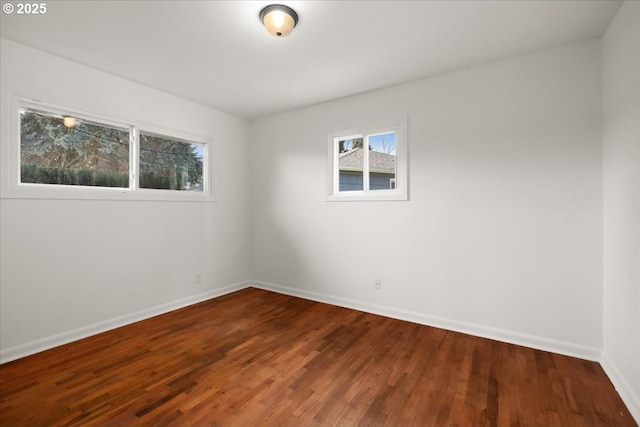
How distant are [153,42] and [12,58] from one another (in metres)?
1.19

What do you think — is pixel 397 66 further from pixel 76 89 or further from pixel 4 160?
pixel 4 160

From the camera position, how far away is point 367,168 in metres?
3.66

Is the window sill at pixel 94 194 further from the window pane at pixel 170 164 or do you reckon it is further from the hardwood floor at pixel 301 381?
the hardwood floor at pixel 301 381

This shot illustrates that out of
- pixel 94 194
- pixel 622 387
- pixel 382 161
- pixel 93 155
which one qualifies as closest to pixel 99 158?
pixel 93 155

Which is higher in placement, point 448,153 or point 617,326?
point 448,153

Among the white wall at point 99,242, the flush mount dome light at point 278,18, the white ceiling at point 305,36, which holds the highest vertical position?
the white ceiling at point 305,36

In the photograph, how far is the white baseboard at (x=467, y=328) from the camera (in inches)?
96.8

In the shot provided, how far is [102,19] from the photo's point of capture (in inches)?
85.6

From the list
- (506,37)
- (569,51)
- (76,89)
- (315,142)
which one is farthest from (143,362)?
(569,51)

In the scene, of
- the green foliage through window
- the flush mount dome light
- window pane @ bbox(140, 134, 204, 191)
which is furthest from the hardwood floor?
the flush mount dome light

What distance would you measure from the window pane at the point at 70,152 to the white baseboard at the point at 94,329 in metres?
1.45

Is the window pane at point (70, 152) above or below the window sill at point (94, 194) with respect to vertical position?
above

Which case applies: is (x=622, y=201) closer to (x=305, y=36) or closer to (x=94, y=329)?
(x=305, y=36)

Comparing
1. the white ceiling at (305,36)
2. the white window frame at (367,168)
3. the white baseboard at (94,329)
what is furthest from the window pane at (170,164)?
the white window frame at (367,168)
